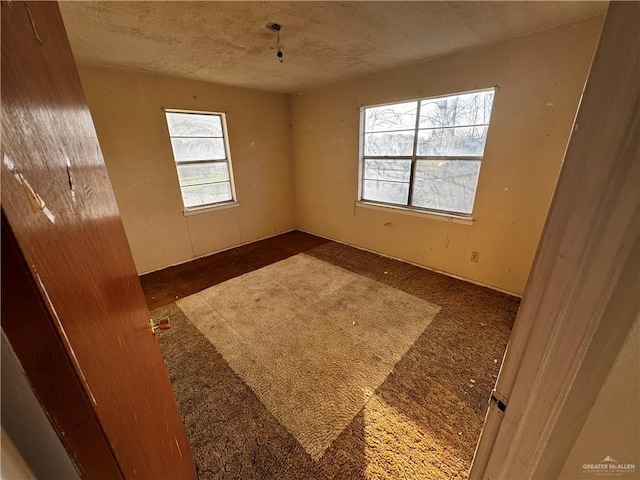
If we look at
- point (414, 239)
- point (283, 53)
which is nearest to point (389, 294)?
point (414, 239)

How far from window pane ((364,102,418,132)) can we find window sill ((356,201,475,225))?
0.96 meters

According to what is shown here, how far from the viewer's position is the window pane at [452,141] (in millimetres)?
2447

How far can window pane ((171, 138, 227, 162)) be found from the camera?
3165mm

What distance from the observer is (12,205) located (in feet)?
0.91

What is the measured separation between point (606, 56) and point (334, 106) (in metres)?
3.51

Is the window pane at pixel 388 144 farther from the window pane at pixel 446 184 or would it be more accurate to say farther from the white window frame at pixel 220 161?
the white window frame at pixel 220 161

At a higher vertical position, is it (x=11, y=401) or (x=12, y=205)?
(x=12, y=205)

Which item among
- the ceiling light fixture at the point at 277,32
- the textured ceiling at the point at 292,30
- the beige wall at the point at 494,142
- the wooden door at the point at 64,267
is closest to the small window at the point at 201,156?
the textured ceiling at the point at 292,30

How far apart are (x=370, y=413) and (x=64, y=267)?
5.16 ft

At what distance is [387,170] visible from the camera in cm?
322

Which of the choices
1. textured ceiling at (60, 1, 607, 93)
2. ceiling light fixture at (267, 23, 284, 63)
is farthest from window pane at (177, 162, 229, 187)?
ceiling light fixture at (267, 23, 284, 63)

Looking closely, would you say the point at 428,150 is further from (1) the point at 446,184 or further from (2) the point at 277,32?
(2) the point at 277,32

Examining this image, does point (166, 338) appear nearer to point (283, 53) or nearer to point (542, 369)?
point (542, 369)

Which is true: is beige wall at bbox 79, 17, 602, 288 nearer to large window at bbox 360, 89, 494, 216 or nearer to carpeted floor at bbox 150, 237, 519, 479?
large window at bbox 360, 89, 494, 216
